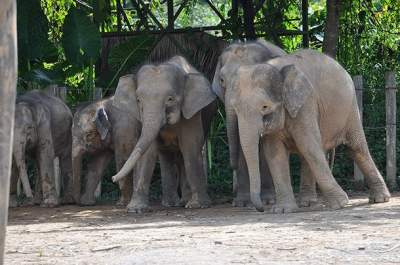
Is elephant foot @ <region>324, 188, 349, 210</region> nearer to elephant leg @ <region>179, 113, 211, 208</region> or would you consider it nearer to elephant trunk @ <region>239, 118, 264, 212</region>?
elephant trunk @ <region>239, 118, 264, 212</region>

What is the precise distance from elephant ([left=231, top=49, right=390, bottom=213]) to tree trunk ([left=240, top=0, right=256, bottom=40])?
15.1 feet

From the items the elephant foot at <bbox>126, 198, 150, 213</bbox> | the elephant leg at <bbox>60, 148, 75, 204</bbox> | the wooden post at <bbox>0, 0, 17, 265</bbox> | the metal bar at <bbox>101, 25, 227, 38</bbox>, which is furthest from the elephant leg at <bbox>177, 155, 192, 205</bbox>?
the wooden post at <bbox>0, 0, 17, 265</bbox>

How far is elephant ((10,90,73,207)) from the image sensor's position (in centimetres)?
1286

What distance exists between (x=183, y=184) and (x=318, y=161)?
2.52m

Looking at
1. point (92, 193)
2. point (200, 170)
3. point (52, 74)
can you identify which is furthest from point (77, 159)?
point (52, 74)

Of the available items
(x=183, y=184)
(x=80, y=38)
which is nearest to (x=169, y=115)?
(x=183, y=184)

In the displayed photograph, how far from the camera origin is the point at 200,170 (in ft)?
40.5

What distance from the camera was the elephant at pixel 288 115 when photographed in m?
10.5

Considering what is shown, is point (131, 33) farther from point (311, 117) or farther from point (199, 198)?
point (311, 117)

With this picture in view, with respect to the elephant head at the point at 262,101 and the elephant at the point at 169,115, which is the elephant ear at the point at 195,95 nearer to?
the elephant at the point at 169,115

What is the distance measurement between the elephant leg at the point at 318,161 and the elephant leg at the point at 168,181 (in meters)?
2.26

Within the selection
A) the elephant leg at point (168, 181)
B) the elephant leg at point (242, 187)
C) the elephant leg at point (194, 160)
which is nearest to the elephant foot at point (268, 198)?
the elephant leg at point (242, 187)

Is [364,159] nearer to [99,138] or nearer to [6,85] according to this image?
[99,138]

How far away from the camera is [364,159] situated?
39.4ft
